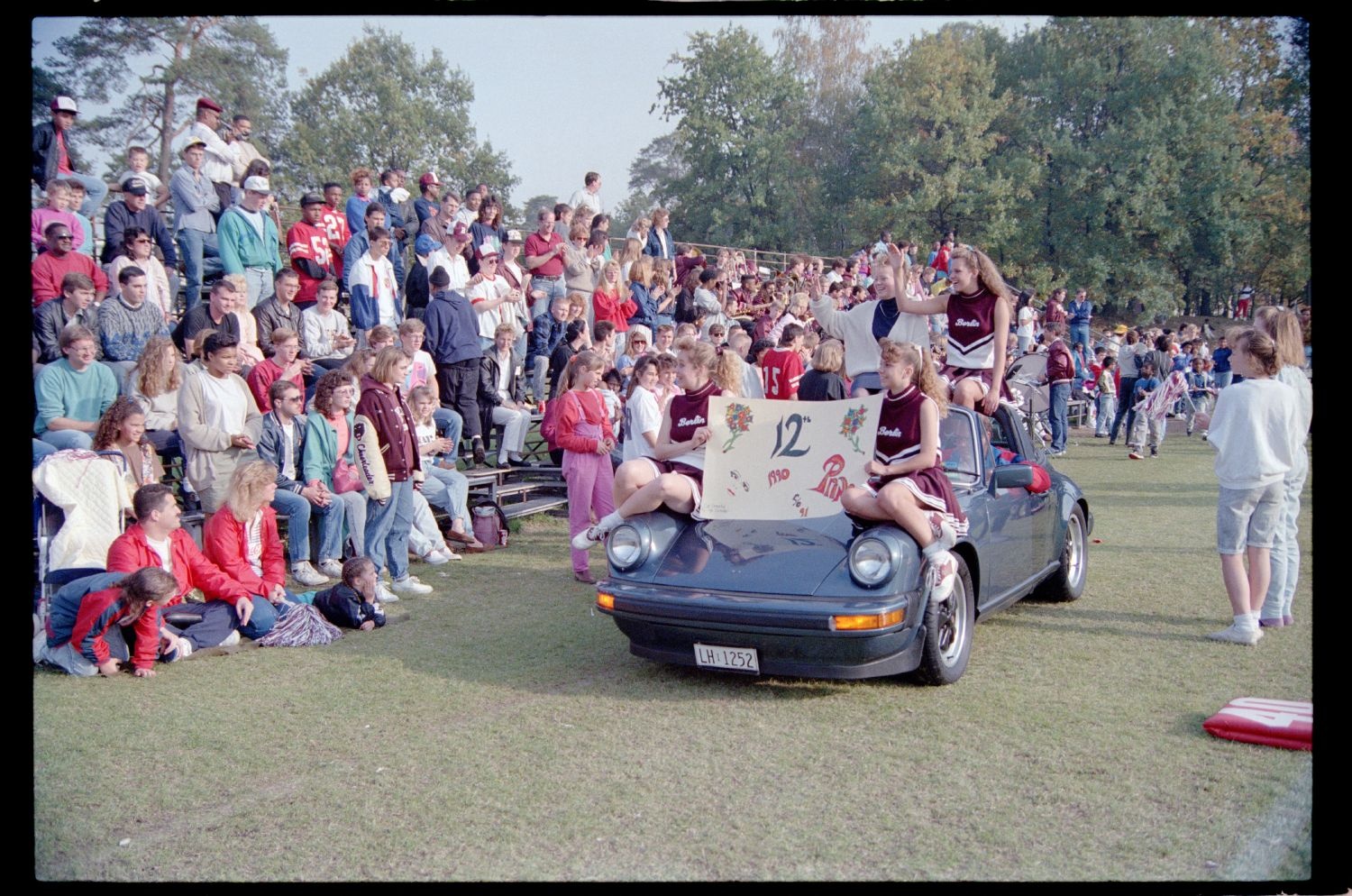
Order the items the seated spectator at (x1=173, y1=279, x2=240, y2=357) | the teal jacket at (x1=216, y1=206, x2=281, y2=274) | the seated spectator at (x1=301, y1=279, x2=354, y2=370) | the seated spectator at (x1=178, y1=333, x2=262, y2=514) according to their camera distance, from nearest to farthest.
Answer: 1. the seated spectator at (x1=178, y1=333, x2=262, y2=514)
2. the seated spectator at (x1=173, y1=279, x2=240, y2=357)
3. the seated spectator at (x1=301, y1=279, x2=354, y2=370)
4. the teal jacket at (x1=216, y1=206, x2=281, y2=274)

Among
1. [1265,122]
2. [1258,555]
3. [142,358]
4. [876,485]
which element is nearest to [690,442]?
[876,485]

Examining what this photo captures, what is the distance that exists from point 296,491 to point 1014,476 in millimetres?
5528

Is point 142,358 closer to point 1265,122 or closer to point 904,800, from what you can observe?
point 904,800

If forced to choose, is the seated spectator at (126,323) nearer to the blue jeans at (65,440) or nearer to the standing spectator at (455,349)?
the blue jeans at (65,440)

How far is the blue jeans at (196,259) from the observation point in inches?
451

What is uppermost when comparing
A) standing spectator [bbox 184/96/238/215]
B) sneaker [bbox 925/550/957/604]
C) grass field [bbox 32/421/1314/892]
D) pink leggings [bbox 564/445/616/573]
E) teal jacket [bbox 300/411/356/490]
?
standing spectator [bbox 184/96/238/215]

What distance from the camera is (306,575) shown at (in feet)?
28.3

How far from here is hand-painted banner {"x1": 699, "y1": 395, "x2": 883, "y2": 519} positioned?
6.31 meters

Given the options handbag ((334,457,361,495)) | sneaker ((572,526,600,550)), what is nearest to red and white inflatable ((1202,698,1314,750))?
sneaker ((572,526,600,550))

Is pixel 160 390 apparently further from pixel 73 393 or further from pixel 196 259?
pixel 196 259

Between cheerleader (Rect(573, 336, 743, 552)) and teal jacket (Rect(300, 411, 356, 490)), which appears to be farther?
teal jacket (Rect(300, 411, 356, 490))

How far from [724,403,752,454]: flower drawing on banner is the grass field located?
1.46 metres

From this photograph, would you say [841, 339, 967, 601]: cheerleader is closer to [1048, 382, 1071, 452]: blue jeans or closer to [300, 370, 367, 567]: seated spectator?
[300, 370, 367, 567]: seated spectator

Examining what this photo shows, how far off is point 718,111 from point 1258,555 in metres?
45.5
